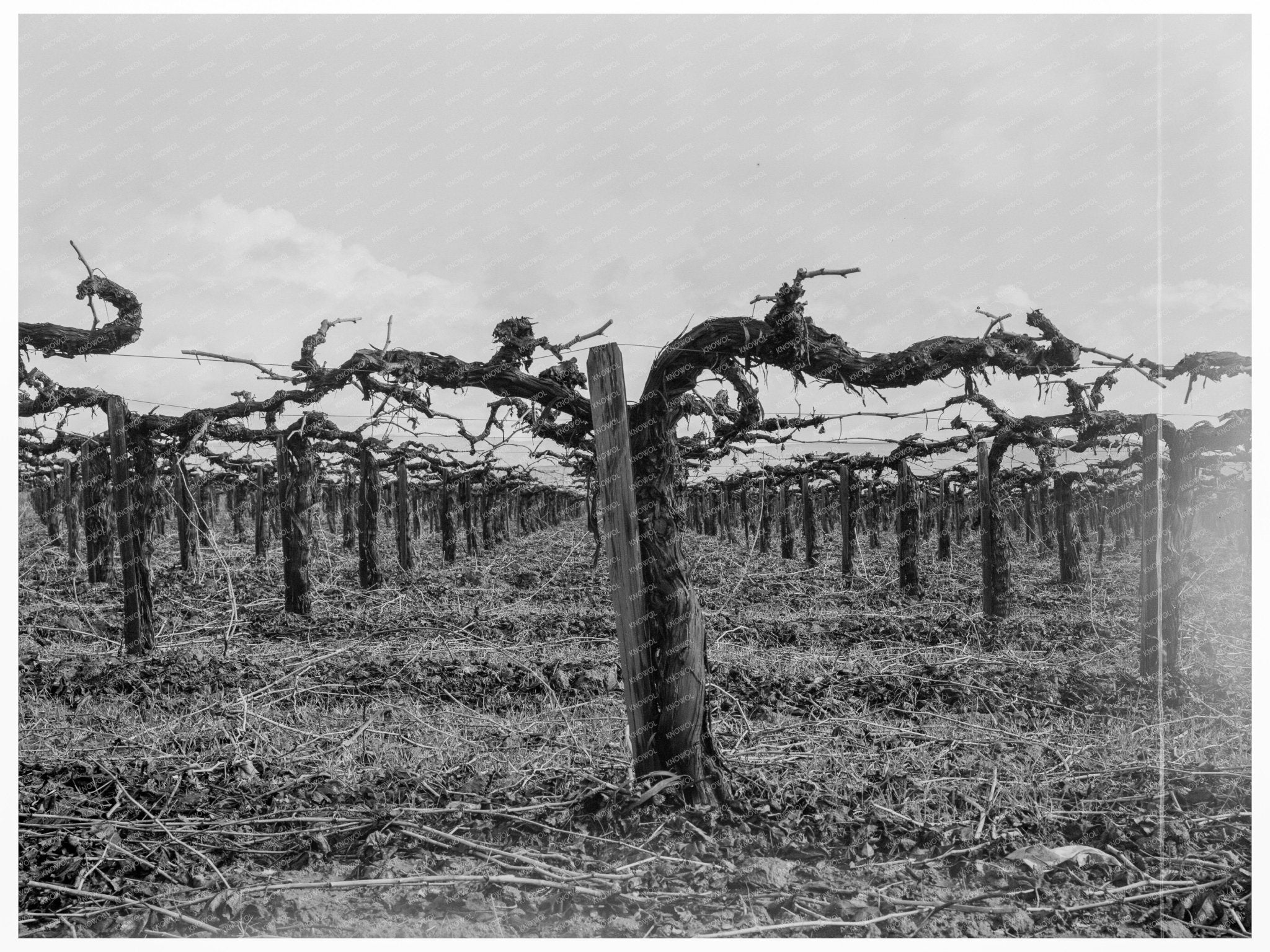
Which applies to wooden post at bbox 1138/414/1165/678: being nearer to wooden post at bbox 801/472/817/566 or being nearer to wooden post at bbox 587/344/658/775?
wooden post at bbox 587/344/658/775

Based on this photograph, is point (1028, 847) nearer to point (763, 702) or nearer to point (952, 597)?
Answer: point (763, 702)

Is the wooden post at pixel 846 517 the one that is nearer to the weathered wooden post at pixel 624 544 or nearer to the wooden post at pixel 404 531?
the wooden post at pixel 404 531

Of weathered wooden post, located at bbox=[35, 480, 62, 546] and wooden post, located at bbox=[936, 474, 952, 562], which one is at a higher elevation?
weathered wooden post, located at bbox=[35, 480, 62, 546]

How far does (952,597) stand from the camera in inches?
616

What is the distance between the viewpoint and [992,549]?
500 inches

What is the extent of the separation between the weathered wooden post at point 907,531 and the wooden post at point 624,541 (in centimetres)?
1259

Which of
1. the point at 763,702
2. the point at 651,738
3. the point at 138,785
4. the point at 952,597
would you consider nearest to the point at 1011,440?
the point at 952,597

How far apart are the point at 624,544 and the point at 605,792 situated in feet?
4.67

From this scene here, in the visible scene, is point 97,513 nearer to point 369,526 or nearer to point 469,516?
point 369,526

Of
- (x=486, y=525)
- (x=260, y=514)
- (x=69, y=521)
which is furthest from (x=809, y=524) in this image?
(x=69, y=521)

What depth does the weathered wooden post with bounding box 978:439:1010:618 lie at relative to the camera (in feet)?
40.8

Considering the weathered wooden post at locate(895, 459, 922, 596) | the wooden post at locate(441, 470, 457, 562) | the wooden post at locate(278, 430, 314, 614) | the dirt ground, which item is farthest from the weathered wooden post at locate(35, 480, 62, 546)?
the weathered wooden post at locate(895, 459, 922, 596)

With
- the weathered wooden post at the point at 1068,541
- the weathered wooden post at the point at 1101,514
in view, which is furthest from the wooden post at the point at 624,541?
the weathered wooden post at the point at 1101,514
